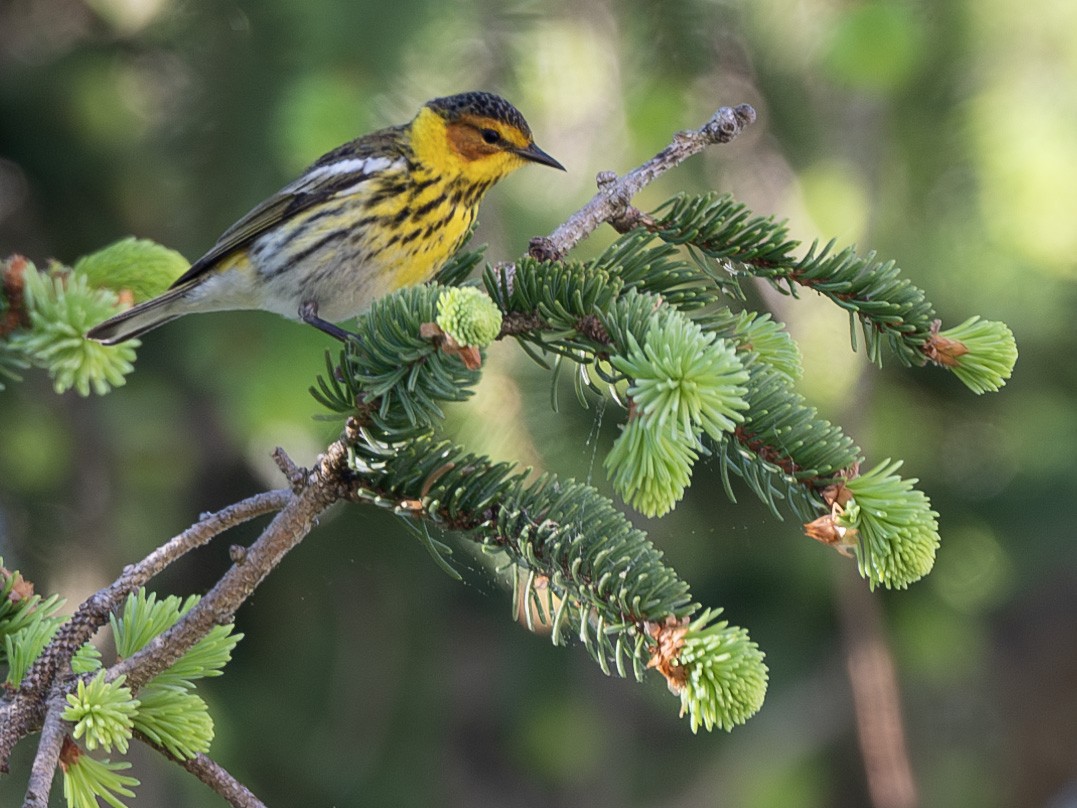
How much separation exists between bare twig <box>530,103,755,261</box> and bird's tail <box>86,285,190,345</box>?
2.80ft

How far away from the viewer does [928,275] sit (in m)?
3.28

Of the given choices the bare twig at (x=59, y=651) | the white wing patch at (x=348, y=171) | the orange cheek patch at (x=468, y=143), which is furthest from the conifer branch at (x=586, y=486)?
the white wing patch at (x=348, y=171)

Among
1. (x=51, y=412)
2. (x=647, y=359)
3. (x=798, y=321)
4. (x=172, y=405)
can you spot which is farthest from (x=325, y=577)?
(x=647, y=359)

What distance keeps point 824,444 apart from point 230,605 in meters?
0.66

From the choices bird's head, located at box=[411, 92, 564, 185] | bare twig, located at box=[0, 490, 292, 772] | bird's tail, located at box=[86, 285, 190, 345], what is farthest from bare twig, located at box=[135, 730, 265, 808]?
bird's head, located at box=[411, 92, 564, 185]

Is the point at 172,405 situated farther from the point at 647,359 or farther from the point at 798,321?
the point at 647,359

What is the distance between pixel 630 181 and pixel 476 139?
1496mm

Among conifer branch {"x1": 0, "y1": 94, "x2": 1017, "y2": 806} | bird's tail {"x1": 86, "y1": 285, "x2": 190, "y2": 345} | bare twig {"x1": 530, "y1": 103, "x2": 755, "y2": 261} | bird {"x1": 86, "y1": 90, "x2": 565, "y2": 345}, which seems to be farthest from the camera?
bird {"x1": 86, "y1": 90, "x2": 565, "y2": 345}

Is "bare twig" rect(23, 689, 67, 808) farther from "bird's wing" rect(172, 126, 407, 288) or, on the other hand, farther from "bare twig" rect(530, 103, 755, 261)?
"bird's wing" rect(172, 126, 407, 288)

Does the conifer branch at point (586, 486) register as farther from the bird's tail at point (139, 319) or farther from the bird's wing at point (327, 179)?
the bird's wing at point (327, 179)

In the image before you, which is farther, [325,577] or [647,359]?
[325,577]

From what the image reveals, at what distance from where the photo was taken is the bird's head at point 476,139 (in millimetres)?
3012

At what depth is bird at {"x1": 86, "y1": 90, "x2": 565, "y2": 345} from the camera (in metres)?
2.92

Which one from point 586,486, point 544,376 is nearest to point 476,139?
point 544,376
